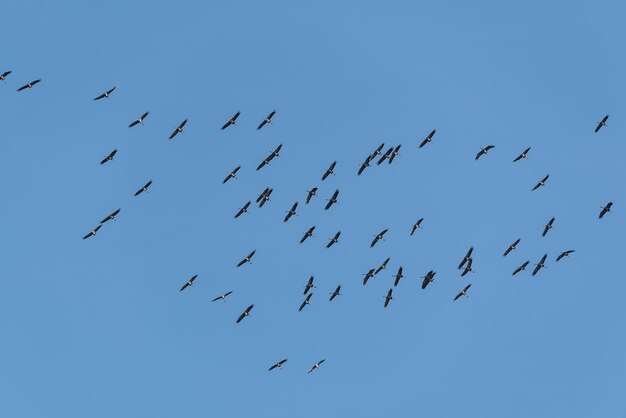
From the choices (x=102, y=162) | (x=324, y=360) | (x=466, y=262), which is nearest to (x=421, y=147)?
(x=466, y=262)

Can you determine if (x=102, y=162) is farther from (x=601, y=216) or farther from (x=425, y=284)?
(x=601, y=216)

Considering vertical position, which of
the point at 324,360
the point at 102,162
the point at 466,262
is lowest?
the point at 324,360

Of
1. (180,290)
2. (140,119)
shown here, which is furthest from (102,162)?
(180,290)

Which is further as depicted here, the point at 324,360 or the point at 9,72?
the point at 324,360

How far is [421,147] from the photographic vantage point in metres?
199

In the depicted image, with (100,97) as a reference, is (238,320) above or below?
below

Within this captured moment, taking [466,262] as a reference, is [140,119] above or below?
above

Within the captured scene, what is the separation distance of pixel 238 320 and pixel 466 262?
A: 38144 millimetres

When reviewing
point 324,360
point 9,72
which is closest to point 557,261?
point 324,360

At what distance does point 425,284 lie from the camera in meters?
195

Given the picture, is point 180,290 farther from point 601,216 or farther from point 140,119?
point 601,216

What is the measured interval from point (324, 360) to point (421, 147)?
37.9 metres

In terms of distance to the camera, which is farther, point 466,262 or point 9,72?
point 466,262

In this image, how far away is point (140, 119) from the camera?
198875mm
